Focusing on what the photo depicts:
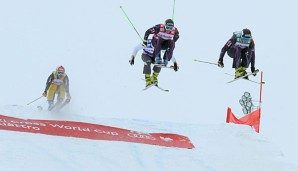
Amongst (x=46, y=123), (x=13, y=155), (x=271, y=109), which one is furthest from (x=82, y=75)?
(x=13, y=155)

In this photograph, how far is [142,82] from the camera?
2938 centimetres

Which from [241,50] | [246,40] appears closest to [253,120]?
[241,50]

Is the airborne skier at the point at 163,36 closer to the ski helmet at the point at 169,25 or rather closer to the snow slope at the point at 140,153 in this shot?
the ski helmet at the point at 169,25

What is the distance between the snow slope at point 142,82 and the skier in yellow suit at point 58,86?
0.59 m

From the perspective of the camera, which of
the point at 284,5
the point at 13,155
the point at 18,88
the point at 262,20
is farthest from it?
the point at 284,5

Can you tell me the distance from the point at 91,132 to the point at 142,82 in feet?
55.4

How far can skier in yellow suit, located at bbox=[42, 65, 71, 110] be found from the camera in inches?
637

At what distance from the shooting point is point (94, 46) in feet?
114

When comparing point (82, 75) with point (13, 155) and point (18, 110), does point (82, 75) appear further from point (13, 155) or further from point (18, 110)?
point (13, 155)

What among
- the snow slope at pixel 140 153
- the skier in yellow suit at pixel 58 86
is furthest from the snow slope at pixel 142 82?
the skier in yellow suit at pixel 58 86

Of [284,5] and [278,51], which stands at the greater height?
[284,5]

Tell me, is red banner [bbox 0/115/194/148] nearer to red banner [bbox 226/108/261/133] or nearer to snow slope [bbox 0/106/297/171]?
snow slope [bbox 0/106/297/171]

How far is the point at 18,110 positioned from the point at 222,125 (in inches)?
210

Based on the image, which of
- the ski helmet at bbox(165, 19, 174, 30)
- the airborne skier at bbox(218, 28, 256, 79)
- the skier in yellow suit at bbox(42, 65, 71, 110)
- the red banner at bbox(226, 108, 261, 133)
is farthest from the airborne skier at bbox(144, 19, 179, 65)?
the skier in yellow suit at bbox(42, 65, 71, 110)
